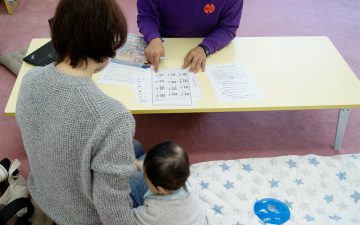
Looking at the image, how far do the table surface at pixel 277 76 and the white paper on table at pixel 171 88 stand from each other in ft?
0.13

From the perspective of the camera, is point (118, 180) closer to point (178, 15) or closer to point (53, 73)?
point (53, 73)

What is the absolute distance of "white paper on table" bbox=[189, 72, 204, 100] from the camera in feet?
5.10

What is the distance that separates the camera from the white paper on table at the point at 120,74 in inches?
62.6

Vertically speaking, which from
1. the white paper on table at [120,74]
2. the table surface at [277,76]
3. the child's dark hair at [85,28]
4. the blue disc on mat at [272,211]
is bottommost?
the blue disc on mat at [272,211]

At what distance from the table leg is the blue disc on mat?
0.56 meters

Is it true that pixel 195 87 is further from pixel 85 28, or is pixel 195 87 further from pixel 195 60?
pixel 85 28

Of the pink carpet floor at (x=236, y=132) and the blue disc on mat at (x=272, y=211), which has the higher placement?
the blue disc on mat at (x=272, y=211)

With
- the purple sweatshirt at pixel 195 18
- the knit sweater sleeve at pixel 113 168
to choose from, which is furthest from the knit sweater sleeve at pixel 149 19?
the knit sweater sleeve at pixel 113 168

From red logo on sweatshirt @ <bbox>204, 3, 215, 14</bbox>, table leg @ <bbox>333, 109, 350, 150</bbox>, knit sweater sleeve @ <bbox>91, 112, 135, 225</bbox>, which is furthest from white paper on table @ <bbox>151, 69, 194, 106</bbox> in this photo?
table leg @ <bbox>333, 109, 350, 150</bbox>

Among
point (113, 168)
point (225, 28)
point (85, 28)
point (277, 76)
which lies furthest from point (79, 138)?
point (225, 28)

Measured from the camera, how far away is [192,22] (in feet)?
6.19

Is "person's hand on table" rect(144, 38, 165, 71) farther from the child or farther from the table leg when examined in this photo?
the table leg

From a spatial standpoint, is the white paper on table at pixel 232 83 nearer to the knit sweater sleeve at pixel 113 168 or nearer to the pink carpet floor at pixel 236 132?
the pink carpet floor at pixel 236 132

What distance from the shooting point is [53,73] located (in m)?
0.86
